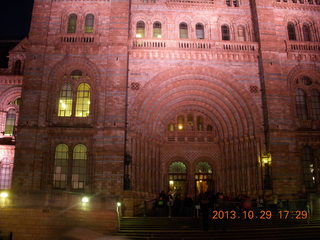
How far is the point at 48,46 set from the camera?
24.3 meters

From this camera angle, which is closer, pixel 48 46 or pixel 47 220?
pixel 47 220

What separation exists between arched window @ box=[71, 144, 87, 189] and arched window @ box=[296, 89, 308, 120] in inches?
653

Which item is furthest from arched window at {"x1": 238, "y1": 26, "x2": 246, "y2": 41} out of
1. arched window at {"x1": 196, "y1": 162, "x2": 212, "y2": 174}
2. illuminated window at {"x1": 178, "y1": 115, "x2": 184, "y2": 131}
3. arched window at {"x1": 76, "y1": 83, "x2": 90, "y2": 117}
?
arched window at {"x1": 76, "y1": 83, "x2": 90, "y2": 117}

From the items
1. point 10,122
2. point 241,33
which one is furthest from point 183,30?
point 10,122

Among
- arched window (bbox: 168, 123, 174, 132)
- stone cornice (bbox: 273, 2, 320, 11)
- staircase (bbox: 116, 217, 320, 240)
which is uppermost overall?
stone cornice (bbox: 273, 2, 320, 11)

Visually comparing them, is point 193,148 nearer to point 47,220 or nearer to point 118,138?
point 118,138

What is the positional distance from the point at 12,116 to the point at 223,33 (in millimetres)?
20009

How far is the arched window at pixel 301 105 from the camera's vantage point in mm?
24938

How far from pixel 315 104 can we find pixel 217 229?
1520cm

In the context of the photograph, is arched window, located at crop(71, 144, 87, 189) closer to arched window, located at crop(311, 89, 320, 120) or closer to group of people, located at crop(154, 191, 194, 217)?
group of people, located at crop(154, 191, 194, 217)

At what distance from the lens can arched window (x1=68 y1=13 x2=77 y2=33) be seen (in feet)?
83.6

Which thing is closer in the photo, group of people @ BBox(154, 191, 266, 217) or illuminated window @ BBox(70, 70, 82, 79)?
group of people @ BBox(154, 191, 266, 217)

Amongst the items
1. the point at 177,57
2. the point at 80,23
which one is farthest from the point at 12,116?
the point at 177,57

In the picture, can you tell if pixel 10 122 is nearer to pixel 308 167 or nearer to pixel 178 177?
pixel 178 177
